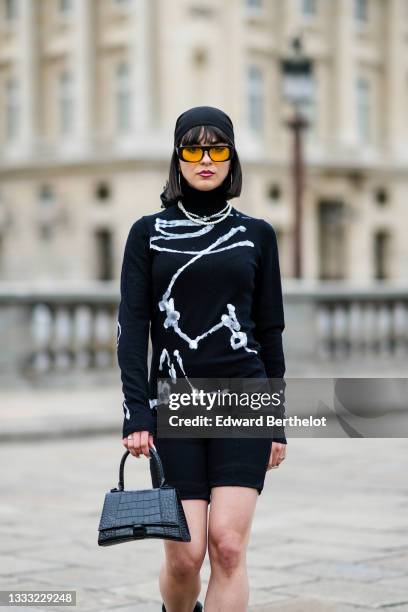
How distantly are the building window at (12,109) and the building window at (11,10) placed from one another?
247 cm

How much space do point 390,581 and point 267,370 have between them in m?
2.36

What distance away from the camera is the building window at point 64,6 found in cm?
5659

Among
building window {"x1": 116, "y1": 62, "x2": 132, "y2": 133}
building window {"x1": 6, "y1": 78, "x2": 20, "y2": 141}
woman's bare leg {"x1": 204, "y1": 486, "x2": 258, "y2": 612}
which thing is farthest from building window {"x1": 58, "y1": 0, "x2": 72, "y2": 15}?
woman's bare leg {"x1": 204, "y1": 486, "x2": 258, "y2": 612}

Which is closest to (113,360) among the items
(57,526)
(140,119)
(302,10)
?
(57,526)

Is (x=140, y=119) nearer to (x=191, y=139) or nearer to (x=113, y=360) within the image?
(x=113, y=360)

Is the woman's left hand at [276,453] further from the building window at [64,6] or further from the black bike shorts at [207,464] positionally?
the building window at [64,6]

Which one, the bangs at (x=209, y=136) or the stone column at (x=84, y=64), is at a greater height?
the stone column at (x=84, y=64)

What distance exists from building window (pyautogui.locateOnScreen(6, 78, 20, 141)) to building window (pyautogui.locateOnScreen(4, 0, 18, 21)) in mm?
2473

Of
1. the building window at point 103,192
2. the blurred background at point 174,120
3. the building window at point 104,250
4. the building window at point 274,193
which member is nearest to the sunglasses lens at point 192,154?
the blurred background at point 174,120

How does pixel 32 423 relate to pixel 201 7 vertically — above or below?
below

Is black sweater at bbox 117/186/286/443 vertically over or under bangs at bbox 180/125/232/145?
under

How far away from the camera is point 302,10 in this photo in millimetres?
58344

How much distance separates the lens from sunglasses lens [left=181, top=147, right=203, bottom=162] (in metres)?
4.76

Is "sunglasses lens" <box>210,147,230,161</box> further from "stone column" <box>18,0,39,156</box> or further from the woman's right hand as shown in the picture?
"stone column" <box>18,0,39,156</box>
